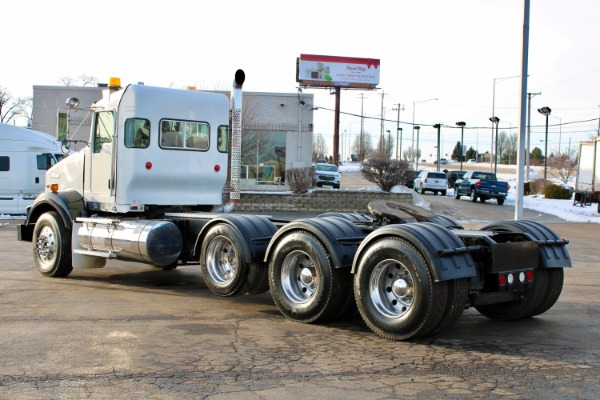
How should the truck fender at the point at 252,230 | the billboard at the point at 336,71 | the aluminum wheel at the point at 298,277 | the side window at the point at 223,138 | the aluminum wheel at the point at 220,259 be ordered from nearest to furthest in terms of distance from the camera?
the aluminum wheel at the point at 298,277 < the truck fender at the point at 252,230 < the aluminum wheel at the point at 220,259 < the side window at the point at 223,138 < the billboard at the point at 336,71

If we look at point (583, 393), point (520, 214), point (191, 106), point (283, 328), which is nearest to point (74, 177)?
point (191, 106)

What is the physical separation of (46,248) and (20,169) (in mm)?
15809

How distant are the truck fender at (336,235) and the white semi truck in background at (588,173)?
82.9 ft

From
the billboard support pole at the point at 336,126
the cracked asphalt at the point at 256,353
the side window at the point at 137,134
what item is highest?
the billboard support pole at the point at 336,126

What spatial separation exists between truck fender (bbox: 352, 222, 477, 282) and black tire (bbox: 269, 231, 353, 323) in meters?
0.82

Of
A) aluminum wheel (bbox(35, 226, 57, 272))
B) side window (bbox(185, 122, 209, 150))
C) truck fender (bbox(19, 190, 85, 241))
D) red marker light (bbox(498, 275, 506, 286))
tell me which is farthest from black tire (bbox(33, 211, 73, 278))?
red marker light (bbox(498, 275, 506, 286))

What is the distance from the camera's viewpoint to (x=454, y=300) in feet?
22.4

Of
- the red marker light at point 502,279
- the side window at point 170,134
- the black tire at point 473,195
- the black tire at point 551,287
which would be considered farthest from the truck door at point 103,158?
the black tire at point 473,195

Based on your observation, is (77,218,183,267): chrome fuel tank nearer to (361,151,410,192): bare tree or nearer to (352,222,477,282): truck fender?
(352,222,477,282): truck fender

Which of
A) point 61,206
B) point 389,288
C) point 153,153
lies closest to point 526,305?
point 389,288

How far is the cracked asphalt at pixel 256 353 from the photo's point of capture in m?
5.46

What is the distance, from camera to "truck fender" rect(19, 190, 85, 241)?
11422 millimetres

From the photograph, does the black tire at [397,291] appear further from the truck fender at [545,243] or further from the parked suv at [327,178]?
the parked suv at [327,178]

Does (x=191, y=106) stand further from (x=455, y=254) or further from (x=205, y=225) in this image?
(x=455, y=254)
